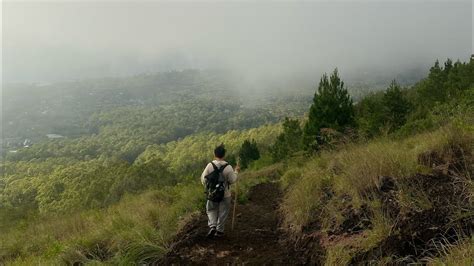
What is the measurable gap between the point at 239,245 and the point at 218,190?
1051 millimetres

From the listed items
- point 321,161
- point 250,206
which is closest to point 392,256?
point 321,161

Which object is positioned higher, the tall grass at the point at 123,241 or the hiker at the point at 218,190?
the hiker at the point at 218,190

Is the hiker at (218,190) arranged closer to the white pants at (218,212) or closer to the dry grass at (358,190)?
the white pants at (218,212)

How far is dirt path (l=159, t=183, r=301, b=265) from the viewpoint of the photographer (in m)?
5.72

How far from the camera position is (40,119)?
640 feet

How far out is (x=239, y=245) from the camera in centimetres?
651

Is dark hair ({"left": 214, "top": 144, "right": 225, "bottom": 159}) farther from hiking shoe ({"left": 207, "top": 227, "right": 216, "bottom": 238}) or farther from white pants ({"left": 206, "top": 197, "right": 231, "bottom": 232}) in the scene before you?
hiking shoe ({"left": 207, "top": 227, "right": 216, "bottom": 238})

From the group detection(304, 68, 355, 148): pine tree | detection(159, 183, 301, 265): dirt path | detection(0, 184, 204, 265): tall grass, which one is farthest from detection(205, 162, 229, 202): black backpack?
detection(304, 68, 355, 148): pine tree

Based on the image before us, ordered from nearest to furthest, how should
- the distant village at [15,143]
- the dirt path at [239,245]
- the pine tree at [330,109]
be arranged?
the dirt path at [239,245] < the pine tree at [330,109] < the distant village at [15,143]

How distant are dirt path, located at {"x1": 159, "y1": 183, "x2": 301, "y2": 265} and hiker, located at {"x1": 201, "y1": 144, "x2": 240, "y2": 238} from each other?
0.79 feet

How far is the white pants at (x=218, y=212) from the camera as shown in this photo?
711cm

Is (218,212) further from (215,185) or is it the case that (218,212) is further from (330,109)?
(330,109)

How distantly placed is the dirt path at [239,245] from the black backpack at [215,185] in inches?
26.7

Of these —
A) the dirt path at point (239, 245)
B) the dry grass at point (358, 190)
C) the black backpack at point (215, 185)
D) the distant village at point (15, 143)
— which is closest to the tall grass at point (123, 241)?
the dirt path at point (239, 245)
